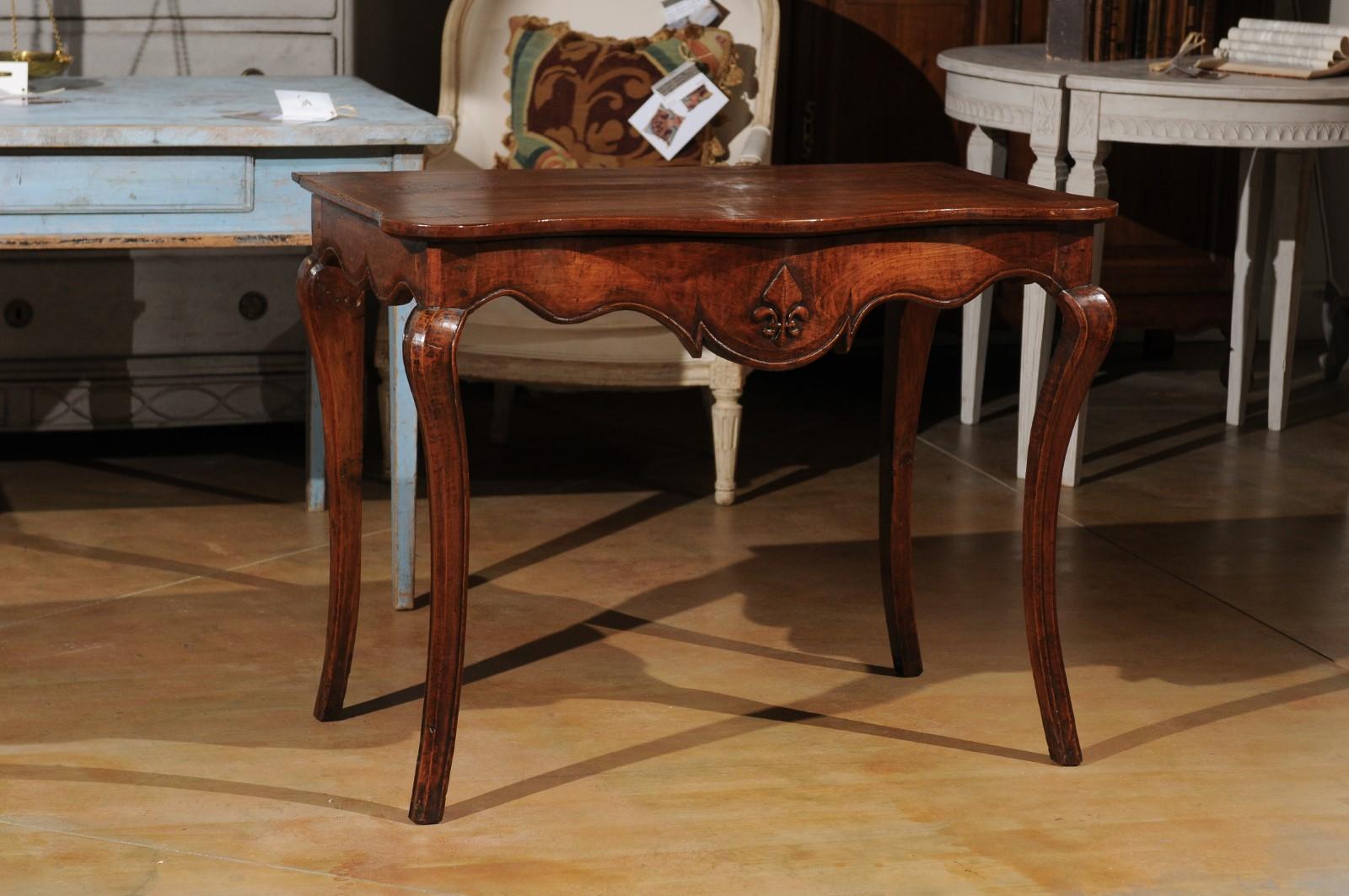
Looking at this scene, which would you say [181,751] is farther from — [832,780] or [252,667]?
[832,780]

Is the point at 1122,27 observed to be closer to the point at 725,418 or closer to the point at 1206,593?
the point at 725,418

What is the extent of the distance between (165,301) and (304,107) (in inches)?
42.7

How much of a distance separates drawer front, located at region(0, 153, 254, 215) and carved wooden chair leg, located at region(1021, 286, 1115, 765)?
1.27 meters

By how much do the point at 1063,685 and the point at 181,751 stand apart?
1189mm

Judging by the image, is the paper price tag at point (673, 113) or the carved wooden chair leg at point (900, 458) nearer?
the carved wooden chair leg at point (900, 458)

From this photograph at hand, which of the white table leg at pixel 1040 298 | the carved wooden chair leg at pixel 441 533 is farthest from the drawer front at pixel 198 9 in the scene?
the carved wooden chair leg at pixel 441 533

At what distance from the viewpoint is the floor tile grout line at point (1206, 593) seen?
2812 millimetres

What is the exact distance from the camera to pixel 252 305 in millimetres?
3721

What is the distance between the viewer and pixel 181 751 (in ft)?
7.60

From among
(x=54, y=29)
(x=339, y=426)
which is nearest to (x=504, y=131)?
(x=54, y=29)

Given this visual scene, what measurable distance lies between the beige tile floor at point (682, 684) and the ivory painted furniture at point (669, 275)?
7.6 inches

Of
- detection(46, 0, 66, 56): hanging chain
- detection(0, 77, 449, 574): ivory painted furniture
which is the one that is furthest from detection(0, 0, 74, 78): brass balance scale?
detection(0, 77, 449, 574): ivory painted furniture

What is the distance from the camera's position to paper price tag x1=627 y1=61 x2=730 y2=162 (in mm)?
3723

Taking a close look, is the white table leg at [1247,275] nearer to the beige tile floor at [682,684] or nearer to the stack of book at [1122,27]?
the beige tile floor at [682,684]
